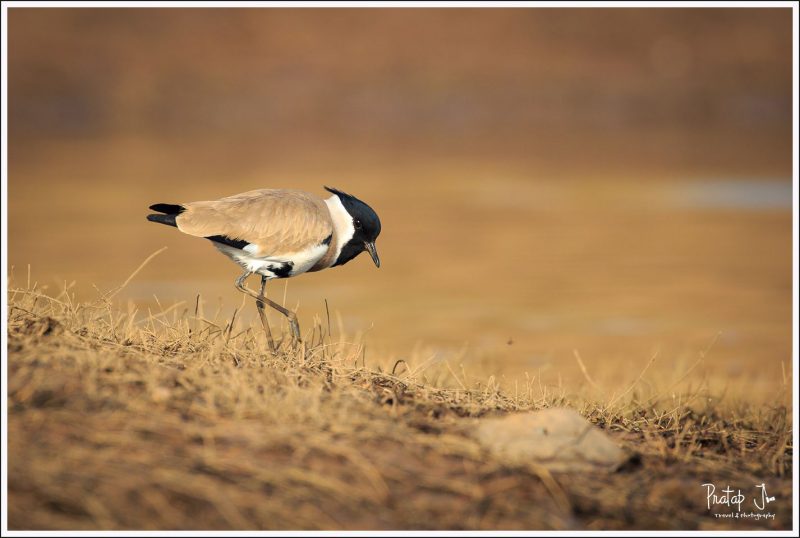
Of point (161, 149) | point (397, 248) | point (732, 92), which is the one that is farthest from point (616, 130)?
point (397, 248)

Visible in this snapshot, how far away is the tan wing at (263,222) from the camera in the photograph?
19.3ft

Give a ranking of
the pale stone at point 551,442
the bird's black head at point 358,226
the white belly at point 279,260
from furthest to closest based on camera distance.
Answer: the bird's black head at point 358,226, the white belly at point 279,260, the pale stone at point 551,442

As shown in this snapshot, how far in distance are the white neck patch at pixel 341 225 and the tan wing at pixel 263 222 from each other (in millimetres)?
155

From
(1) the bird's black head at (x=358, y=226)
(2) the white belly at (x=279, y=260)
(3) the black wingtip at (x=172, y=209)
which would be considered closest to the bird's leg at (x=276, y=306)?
(2) the white belly at (x=279, y=260)

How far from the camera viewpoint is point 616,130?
39375mm

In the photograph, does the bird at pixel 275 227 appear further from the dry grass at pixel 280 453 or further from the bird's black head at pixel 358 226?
the dry grass at pixel 280 453

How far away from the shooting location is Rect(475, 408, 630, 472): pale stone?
425 cm

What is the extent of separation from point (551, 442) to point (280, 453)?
3.59ft

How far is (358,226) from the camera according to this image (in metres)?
6.20

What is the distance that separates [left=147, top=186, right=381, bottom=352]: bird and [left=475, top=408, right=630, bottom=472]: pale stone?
1684 millimetres

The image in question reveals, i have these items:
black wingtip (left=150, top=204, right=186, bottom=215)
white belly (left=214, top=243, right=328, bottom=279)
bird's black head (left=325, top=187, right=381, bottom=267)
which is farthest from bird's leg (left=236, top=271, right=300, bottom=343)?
black wingtip (left=150, top=204, right=186, bottom=215)

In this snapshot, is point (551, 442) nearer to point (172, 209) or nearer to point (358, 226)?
point (358, 226)

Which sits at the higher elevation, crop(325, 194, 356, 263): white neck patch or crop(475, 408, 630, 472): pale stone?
crop(325, 194, 356, 263): white neck patch

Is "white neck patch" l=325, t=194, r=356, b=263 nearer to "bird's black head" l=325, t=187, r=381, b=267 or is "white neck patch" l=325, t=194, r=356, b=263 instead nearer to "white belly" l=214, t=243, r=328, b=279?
"bird's black head" l=325, t=187, r=381, b=267
